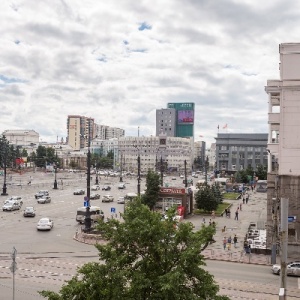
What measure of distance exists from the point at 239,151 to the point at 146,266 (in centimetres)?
16107

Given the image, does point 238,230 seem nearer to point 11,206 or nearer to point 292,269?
point 292,269

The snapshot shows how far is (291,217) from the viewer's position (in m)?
34.2

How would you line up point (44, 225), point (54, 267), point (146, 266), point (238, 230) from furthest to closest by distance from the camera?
point (238, 230), point (44, 225), point (54, 267), point (146, 266)

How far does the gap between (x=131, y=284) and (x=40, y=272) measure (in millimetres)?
15645

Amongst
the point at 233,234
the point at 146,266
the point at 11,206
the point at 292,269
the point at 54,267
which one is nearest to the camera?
the point at 146,266

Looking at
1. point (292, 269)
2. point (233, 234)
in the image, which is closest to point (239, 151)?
point (233, 234)

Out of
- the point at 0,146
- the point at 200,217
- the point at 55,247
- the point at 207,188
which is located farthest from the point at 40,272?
the point at 0,146

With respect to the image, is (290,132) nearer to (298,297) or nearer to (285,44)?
(285,44)

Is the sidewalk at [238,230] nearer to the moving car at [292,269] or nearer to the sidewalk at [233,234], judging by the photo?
the sidewalk at [233,234]

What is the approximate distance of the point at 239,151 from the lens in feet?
561

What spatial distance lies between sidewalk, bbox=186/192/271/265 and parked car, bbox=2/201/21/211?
2191cm

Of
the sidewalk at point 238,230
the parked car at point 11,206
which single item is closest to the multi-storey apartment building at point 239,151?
the sidewalk at point 238,230

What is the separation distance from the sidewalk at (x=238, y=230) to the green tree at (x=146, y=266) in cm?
1247

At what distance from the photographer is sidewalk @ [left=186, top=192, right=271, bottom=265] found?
3306 centimetres
